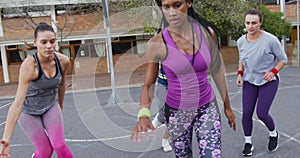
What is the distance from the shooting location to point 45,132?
3.30 m

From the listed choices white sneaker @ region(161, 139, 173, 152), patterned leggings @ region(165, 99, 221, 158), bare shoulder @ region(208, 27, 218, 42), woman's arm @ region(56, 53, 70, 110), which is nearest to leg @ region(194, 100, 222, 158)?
patterned leggings @ region(165, 99, 221, 158)

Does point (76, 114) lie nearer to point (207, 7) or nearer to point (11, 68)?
point (207, 7)

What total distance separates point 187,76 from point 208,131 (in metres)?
0.44

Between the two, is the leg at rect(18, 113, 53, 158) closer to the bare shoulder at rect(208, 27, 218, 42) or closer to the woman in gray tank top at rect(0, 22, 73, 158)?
the woman in gray tank top at rect(0, 22, 73, 158)

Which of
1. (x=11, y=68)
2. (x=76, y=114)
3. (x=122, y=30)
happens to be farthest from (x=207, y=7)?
(x=11, y=68)

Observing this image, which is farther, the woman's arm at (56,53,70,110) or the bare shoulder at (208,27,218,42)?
the woman's arm at (56,53,70,110)

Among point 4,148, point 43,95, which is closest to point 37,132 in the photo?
point 43,95

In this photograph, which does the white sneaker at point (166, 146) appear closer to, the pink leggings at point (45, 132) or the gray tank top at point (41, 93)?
the pink leggings at point (45, 132)

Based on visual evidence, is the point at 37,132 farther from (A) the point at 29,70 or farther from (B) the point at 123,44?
(B) the point at 123,44

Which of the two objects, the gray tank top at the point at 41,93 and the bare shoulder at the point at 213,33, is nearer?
the bare shoulder at the point at 213,33

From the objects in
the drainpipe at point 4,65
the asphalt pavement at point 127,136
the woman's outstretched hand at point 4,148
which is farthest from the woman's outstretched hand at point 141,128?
the drainpipe at point 4,65

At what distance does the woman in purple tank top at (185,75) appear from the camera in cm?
229

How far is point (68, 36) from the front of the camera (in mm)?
18281

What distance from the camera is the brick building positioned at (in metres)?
17.1
